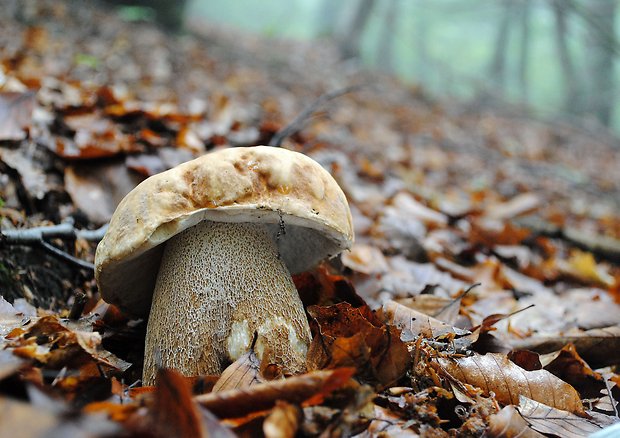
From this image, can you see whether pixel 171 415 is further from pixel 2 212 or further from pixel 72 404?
pixel 2 212

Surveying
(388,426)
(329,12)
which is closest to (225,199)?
(388,426)

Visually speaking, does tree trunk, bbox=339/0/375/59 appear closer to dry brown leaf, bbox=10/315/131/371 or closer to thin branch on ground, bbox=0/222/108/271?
thin branch on ground, bbox=0/222/108/271

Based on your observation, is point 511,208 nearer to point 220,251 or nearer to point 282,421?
point 220,251

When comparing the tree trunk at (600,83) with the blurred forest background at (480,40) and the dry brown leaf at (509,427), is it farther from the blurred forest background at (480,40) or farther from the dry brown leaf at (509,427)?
the dry brown leaf at (509,427)

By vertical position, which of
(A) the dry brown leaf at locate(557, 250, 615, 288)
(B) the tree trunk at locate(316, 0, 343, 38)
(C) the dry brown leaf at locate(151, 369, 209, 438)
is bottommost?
(A) the dry brown leaf at locate(557, 250, 615, 288)

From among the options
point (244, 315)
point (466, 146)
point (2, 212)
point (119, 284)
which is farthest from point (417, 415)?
point (466, 146)

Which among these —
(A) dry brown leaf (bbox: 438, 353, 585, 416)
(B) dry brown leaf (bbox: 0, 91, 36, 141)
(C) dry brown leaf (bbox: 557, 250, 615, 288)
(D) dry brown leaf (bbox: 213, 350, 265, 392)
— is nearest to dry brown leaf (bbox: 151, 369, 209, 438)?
(D) dry brown leaf (bbox: 213, 350, 265, 392)

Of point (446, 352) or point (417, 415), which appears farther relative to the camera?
point (446, 352)
